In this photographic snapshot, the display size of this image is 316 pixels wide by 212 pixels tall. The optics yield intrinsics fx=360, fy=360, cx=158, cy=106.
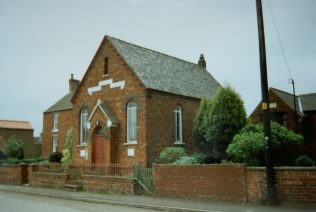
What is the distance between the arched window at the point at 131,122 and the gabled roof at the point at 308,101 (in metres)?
16.8

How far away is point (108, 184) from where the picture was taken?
1939 cm


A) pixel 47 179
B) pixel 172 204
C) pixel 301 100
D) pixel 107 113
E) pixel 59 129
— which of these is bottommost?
pixel 172 204

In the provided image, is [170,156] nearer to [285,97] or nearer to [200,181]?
[200,181]

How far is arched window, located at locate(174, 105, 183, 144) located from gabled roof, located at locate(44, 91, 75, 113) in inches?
825

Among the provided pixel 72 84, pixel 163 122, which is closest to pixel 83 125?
pixel 163 122

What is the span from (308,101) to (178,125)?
14918 millimetres

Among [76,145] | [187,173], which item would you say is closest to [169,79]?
[76,145]

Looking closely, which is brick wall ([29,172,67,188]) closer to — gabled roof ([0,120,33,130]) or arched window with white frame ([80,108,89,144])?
arched window with white frame ([80,108,89,144])

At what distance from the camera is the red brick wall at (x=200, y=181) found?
14.7 meters

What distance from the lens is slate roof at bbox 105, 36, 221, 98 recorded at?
24359mm

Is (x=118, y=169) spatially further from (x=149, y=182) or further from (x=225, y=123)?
(x=225, y=123)

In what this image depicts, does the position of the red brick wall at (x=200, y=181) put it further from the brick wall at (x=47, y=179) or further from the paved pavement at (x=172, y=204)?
the brick wall at (x=47, y=179)

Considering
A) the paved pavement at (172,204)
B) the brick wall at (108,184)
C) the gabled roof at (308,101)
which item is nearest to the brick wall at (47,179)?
the brick wall at (108,184)

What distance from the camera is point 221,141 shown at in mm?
21656
